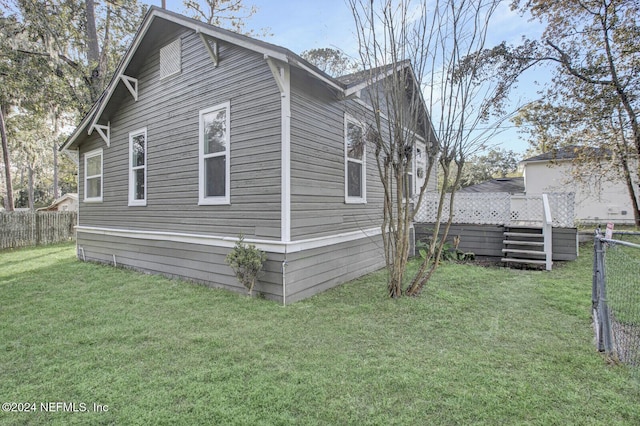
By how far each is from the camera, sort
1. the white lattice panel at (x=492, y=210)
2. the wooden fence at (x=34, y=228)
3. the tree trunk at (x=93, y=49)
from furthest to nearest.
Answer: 1. the tree trunk at (x=93, y=49)
2. the wooden fence at (x=34, y=228)
3. the white lattice panel at (x=492, y=210)

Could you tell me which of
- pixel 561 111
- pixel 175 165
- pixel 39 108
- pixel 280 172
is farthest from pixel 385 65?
pixel 39 108

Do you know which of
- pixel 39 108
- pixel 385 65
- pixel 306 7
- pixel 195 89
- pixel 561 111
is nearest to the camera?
pixel 385 65

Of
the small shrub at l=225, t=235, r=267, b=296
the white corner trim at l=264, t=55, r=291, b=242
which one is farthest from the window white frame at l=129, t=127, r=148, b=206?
the white corner trim at l=264, t=55, r=291, b=242

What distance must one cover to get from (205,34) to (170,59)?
1458 millimetres

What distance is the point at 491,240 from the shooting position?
26.6 ft

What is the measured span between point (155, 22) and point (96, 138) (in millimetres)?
4075

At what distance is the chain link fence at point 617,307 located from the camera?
2.90 meters

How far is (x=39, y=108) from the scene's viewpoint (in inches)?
497

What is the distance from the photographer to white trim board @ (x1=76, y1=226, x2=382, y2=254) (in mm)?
4711

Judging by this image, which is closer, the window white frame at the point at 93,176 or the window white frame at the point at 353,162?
the window white frame at the point at 353,162

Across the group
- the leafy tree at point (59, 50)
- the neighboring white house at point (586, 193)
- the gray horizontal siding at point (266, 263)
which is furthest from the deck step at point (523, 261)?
the leafy tree at point (59, 50)

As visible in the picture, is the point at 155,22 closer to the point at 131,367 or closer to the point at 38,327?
the point at 38,327

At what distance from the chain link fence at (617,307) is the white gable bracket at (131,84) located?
8.60 m

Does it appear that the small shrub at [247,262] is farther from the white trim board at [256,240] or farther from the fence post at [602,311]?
the fence post at [602,311]
